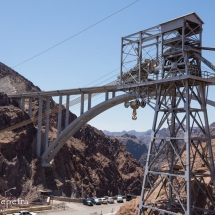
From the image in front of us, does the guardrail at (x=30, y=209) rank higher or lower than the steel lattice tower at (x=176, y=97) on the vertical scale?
lower

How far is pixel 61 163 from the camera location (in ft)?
197

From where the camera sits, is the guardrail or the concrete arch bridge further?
the guardrail

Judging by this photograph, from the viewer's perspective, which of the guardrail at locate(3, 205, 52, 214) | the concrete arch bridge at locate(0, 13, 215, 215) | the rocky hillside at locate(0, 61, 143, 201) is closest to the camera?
the concrete arch bridge at locate(0, 13, 215, 215)

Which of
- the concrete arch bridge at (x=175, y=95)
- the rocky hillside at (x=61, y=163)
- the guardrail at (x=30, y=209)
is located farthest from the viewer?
the rocky hillside at (x=61, y=163)

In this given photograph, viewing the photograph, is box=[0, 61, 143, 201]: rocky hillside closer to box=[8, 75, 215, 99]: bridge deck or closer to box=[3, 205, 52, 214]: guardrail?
box=[3, 205, 52, 214]: guardrail

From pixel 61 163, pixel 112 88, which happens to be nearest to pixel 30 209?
pixel 112 88

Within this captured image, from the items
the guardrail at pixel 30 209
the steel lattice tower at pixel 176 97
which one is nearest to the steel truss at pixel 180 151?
the steel lattice tower at pixel 176 97

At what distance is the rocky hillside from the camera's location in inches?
1980

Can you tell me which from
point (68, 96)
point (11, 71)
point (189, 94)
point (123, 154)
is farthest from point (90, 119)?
point (11, 71)

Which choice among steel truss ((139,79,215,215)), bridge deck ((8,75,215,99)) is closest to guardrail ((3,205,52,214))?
bridge deck ((8,75,215,99))

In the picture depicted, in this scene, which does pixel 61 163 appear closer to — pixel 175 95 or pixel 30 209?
pixel 30 209

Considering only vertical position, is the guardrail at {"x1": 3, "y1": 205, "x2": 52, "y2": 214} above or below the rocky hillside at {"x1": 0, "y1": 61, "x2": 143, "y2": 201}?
below

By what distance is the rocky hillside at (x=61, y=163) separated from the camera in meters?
50.3

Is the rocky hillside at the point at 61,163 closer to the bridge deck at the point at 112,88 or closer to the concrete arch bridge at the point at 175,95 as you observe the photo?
the bridge deck at the point at 112,88
